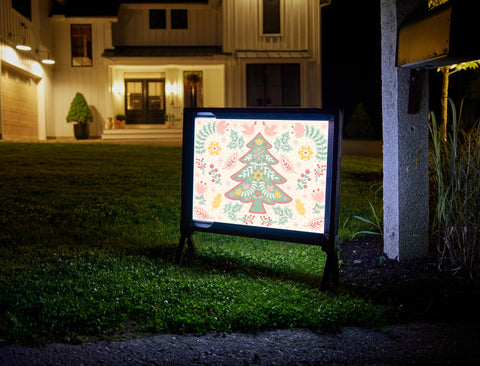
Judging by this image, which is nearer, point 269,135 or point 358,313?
point 358,313

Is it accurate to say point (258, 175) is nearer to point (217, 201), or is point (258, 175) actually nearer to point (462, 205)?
point (217, 201)

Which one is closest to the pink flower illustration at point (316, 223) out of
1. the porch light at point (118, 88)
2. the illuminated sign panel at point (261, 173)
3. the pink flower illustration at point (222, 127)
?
the illuminated sign panel at point (261, 173)

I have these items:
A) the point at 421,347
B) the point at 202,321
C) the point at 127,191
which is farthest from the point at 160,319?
the point at 127,191

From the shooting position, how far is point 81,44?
24.2m

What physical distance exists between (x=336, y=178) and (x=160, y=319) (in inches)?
60.6

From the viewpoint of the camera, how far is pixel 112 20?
2361cm

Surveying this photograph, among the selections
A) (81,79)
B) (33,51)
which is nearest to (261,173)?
(33,51)

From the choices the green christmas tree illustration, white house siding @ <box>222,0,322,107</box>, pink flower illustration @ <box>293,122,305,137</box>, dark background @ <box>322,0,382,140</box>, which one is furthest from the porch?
dark background @ <box>322,0,382,140</box>

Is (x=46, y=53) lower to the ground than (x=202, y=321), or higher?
higher

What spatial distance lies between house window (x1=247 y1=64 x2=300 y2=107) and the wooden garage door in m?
10.1

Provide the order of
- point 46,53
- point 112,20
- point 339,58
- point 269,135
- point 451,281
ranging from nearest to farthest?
point 451,281 < point 269,135 < point 46,53 < point 112,20 < point 339,58

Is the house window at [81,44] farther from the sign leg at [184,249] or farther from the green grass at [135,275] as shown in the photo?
the sign leg at [184,249]

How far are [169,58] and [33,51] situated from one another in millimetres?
5966

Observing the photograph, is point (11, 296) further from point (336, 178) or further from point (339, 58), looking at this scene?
point (339, 58)
